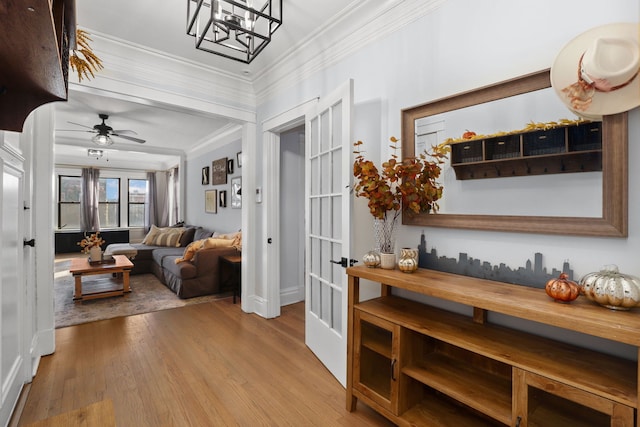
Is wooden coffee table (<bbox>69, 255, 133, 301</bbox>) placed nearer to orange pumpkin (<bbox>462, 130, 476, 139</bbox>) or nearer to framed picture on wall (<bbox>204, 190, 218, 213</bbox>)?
framed picture on wall (<bbox>204, 190, 218, 213</bbox>)

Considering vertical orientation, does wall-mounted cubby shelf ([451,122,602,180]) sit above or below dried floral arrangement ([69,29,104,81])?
below

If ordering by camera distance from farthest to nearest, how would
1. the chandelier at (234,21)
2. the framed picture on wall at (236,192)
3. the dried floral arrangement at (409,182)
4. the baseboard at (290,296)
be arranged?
1. the framed picture on wall at (236,192)
2. the baseboard at (290,296)
3. the dried floral arrangement at (409,182)
4. the chandelier at (234,21)

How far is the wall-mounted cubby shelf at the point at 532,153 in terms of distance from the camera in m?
1.33

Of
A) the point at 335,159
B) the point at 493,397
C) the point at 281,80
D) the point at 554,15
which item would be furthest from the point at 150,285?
the point at 554,15

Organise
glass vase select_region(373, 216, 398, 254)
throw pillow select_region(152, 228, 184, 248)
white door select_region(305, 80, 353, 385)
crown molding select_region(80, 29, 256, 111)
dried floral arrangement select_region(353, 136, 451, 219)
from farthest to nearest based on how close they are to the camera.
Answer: throw pillow select_region(152, 228, 184, 248)
crown molding select_region(80, 29, 256, 111)
white door select_region(305, 80, 353, 385)
glass vase select_region(373, 216, 398, 254)
dried floral arrangement select_region(353, 136, 451, 219)

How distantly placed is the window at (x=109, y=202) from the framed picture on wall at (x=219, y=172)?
4.72 meters

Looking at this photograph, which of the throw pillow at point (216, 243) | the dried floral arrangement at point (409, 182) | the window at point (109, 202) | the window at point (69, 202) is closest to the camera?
the dried floral arrangement at point (409, 182)

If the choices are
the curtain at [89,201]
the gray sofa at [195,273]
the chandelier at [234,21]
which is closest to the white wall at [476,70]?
the chandelier at [234,21]

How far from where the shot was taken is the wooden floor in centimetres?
189

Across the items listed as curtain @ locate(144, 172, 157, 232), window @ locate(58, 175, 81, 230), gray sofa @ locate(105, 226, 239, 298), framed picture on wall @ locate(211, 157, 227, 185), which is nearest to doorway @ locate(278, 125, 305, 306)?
gray sofa @ locate(105, 226, 239, 298)

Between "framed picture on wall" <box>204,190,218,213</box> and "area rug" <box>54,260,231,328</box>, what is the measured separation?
1700 mm

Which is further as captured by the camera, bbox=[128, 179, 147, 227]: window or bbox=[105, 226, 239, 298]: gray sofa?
bbox=[128, 179, 147, 227]: window

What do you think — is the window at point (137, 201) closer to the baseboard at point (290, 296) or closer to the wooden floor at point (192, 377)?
the wooden floor at point (192, 377)

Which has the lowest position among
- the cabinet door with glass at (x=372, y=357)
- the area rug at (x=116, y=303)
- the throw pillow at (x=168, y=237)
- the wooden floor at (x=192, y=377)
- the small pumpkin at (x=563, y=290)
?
the wooden floor at (x=192, y=377)
